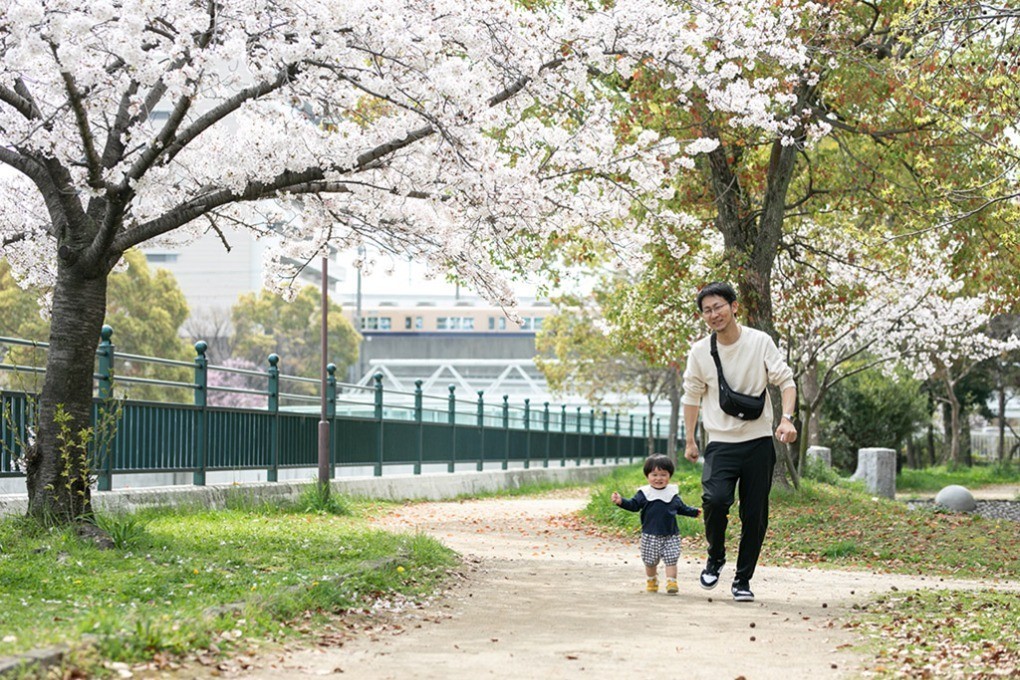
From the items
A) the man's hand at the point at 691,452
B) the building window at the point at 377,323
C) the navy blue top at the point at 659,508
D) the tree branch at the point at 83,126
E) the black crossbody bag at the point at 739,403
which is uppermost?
the building window at the point at 377,323

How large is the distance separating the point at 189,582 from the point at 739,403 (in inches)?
129

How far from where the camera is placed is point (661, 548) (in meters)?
8.52

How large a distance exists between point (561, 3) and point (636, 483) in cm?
1494

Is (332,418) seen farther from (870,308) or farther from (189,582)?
(870,308)

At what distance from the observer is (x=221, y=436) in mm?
15586

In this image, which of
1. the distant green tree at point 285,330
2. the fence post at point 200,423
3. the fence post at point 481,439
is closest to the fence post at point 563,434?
the fence post at point 481,439

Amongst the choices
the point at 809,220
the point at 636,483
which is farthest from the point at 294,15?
the point at 636,483

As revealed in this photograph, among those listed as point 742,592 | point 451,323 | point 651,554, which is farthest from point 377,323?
point 742,592

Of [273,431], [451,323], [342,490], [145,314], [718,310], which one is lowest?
[342,490]

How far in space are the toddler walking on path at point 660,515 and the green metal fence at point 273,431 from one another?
4272 mm

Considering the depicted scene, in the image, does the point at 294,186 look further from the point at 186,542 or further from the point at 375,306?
the point at 375,306

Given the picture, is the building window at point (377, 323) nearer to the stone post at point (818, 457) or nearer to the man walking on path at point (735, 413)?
the stone post at point (818, 457)

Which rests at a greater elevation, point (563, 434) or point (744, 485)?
point (744, 485)

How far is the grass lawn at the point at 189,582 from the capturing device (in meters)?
5.79
